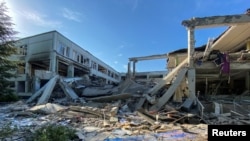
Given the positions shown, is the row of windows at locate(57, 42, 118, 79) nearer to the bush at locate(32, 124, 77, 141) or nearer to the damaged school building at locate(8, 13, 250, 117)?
the damaged school building at locate(8, 13, 250, 117)

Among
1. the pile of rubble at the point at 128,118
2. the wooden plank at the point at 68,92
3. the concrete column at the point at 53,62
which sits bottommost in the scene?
the pile of rubble at the point at 128,118

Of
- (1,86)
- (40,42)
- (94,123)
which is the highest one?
(40,42)

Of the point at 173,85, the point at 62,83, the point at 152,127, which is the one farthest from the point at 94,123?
the point at 62,83

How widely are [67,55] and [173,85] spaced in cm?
1765

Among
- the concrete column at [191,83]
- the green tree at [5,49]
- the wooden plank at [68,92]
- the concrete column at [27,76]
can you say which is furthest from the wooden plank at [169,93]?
the concrete column at [27,76]

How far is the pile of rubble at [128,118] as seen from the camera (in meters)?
6.84

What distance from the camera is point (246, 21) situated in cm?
1145

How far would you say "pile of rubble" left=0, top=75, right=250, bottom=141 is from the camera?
269 inches

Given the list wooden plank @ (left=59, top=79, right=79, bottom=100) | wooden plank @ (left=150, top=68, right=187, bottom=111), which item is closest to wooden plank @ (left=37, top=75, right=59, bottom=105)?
wooden plank @ (left=59, top=79, right=79, bottom=100)

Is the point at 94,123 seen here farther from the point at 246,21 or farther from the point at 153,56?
the point at 153,56

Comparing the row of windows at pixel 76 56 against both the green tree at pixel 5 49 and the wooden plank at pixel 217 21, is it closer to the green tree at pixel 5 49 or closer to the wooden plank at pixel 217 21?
the green tree at pixel 5 49

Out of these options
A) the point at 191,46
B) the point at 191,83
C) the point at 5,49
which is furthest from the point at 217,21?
the point at 5,49

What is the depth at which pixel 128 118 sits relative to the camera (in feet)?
30.6

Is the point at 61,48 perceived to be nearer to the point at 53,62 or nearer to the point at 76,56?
the point at 53,62
